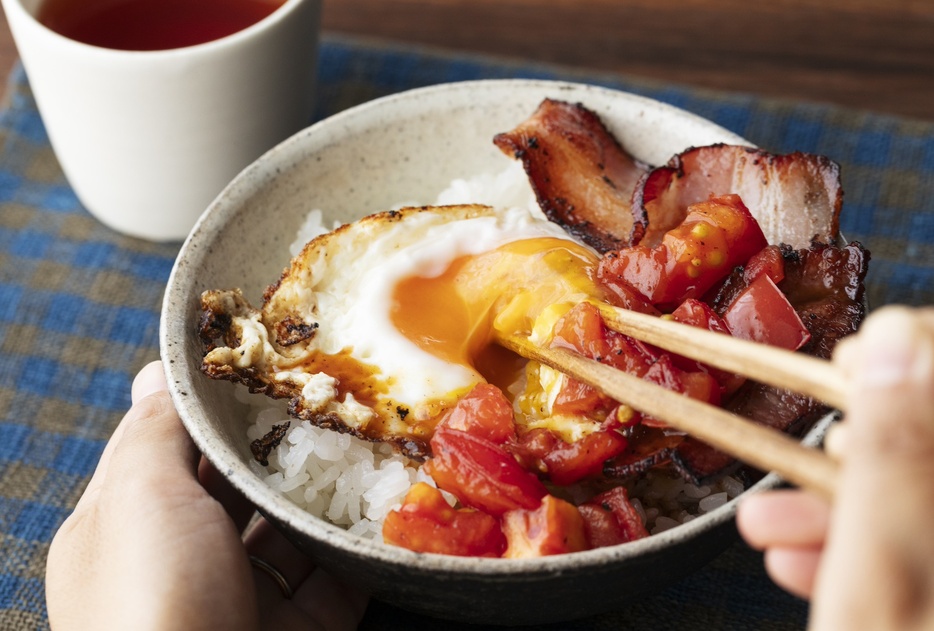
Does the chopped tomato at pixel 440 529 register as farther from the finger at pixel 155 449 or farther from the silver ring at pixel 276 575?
the silver ring at pixel 276 575

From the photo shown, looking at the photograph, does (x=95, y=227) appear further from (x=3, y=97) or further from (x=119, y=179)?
(x=3, y=97)

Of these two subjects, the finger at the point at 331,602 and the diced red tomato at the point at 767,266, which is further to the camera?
the finger at the point at 331,602

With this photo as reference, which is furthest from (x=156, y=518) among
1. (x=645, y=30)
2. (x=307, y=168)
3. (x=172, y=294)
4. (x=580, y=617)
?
(x=645, y=30)

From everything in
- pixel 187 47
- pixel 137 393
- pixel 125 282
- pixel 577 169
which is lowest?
pixel 125 282

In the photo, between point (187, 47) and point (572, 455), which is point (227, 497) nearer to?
point (572, 455)

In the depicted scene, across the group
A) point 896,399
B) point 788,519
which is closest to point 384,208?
point 788,519

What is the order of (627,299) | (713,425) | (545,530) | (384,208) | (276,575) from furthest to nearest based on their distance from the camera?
(384,208)
(276,575)
(627,299)
(545,530)
(713,425)

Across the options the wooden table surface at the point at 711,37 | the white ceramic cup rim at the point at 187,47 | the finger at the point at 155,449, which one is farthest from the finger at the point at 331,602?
the wooden table surface at the point at 711,37
